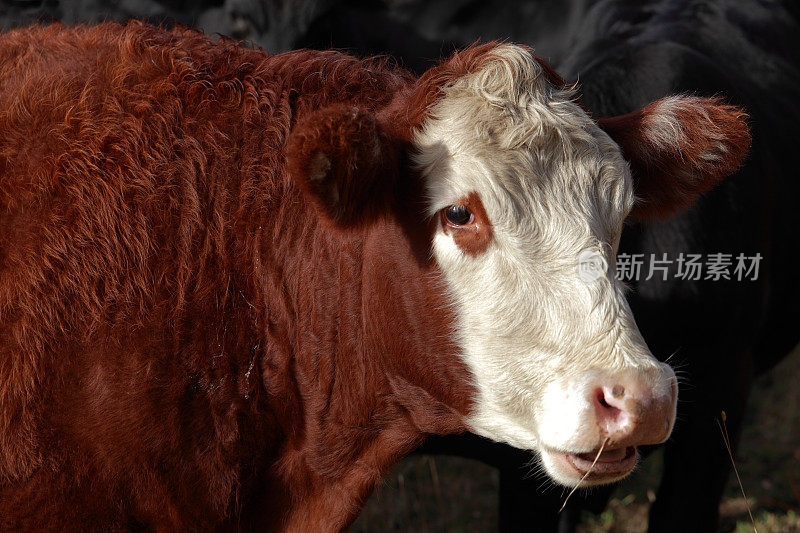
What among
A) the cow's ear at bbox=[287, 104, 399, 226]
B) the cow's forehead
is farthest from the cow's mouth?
the cow's ear at bbox=[287, 104, 399, 226]

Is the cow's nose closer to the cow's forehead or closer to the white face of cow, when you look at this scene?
the white face of cow

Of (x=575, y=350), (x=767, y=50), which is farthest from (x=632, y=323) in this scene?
(x=767, y=50)

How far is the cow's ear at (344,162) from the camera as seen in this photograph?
2.29m

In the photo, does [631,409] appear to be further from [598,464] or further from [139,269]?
[139,269]

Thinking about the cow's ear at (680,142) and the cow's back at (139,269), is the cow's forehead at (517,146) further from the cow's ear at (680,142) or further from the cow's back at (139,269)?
the cow's back at (139,269)

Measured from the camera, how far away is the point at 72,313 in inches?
102

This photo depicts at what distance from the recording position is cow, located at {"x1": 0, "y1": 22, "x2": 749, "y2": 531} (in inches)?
96.5

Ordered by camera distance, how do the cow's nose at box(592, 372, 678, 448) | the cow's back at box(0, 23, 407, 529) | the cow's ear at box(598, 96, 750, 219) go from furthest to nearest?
the cow's ear at box(598, 96, 750, 219) < the cow's back at box(0, 23, 407, 529) < the cow's nose at box(592, 372, 678, 448)

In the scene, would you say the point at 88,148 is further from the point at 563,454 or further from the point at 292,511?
the point at 563,454

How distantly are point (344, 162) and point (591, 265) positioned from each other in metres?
0.76

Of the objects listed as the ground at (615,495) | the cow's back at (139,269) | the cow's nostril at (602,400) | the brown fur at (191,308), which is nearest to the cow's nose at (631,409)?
the cow's nostril at (602,400)

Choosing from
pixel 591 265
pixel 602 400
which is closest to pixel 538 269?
pixel 591 265

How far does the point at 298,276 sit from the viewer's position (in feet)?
9.18

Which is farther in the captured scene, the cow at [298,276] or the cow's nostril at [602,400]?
the cow at [298,276]
